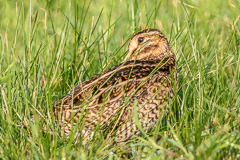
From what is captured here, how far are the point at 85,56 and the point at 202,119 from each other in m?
1.75

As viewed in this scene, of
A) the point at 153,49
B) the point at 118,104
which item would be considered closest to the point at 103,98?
the point at 118,104

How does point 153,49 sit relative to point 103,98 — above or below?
above

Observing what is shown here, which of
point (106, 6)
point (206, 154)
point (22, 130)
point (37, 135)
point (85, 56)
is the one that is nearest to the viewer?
point (206, 154)

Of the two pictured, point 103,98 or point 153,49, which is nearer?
point 103,98

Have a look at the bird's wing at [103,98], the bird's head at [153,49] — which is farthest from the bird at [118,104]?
the bird's head at [153,49]

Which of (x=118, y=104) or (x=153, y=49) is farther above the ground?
(x=153, y=49)

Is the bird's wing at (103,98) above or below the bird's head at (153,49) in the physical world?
below

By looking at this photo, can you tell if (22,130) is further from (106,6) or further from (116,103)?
(106,6)

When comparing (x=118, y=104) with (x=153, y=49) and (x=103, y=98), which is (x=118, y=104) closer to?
(x=103, y=98)

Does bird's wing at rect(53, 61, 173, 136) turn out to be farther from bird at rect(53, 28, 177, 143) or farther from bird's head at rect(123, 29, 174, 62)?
bird's head at rect(123, 29, 174, 62)

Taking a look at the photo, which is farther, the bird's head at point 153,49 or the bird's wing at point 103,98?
the bird's head at point 153,49

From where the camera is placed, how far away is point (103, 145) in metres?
3.25

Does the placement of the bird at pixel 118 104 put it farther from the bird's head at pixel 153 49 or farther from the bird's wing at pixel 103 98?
the bird's head at pixel 153 49

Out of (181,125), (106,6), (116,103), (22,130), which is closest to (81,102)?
(116,103)
